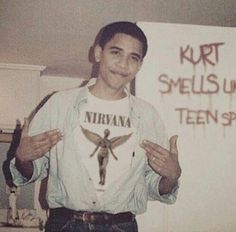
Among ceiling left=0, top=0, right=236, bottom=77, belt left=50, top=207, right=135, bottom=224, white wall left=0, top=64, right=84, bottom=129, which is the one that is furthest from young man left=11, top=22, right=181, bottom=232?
white wall left=0, top=64, right=84, bottom=129

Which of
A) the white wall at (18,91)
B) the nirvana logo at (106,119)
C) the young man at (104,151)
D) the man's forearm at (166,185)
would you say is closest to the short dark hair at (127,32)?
the young man at (104,151)

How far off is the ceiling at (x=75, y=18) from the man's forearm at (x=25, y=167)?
0.49 meters

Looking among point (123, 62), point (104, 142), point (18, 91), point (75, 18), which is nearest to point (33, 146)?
point (104, 142)

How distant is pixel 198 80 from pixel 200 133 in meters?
0.11

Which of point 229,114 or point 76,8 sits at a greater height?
point 76,8

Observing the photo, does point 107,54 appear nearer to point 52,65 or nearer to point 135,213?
point 135,213

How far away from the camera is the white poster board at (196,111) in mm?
803

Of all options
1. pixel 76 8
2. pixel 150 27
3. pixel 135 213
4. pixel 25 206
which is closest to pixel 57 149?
pixel 135 213

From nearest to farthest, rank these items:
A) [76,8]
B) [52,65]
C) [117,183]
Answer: [117,183] → [76,8] → [52,65]

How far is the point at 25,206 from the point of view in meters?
1.79

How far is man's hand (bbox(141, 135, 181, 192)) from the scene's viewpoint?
776 millimetres

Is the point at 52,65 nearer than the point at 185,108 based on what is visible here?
No

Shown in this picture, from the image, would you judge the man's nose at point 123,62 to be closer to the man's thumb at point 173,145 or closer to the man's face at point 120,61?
the man's face at point 120,61

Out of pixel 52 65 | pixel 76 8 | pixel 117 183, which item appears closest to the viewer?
pixel 117 183
